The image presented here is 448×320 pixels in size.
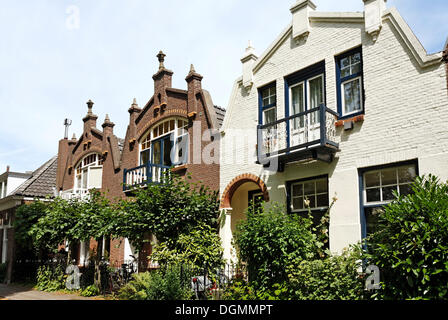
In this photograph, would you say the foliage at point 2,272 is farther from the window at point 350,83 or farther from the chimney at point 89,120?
the window at point 350,83

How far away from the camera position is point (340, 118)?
1075cm

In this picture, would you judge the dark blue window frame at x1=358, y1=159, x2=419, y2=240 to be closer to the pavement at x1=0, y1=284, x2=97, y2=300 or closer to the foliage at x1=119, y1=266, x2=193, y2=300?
the foliage at x1=119, y1=266, x2=193, y2=300

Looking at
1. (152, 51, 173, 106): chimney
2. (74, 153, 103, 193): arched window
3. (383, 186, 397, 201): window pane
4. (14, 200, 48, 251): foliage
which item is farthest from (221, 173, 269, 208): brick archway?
(14, 200, 48, 251): foliage

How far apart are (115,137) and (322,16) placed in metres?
13.0

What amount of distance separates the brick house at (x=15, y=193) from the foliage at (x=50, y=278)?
3.27 m

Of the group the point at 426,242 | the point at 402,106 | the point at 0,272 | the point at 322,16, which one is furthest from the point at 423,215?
the point at 0,272

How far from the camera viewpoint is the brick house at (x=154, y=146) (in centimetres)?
1496

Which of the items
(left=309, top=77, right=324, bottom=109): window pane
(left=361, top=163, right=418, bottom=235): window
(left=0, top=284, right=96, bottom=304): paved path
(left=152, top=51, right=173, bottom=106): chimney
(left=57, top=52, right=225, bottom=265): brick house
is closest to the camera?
(left=361, top=163, right=418, bottom=235): window

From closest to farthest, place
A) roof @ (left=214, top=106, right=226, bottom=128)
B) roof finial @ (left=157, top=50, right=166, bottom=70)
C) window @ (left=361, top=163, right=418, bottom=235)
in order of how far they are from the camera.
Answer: window @ (left=361, top=163, right=418, bottom=235) → roof @ (left=214, top=106, right=226, bottom=128) → roof finial @ (left=157, top=50, right=166, bottom=70)

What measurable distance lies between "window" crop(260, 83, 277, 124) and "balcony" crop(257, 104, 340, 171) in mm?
753

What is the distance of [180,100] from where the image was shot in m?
16.4

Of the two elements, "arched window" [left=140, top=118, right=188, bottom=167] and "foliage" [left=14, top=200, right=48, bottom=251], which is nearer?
"arched window" [left=140, top=118, right=188, bottom=167]

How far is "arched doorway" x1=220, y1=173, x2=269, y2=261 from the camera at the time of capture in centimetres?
1288

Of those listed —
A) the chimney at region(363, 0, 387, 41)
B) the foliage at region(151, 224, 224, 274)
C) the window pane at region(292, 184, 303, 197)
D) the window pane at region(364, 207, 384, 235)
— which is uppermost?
the chimney at region(363, 0, 387, 41)
